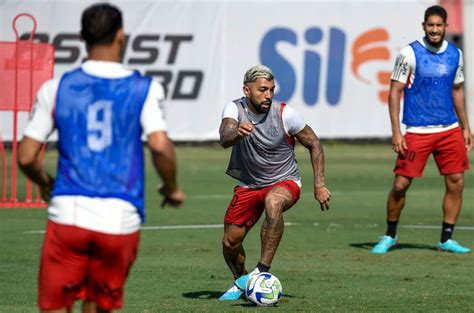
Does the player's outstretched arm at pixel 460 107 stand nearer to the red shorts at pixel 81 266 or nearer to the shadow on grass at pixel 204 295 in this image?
the shadow on grass at pixel 204 295

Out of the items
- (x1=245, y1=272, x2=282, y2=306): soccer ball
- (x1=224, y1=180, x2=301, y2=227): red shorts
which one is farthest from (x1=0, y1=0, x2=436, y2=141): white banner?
(x1=245, y1=272, x2=282, y2=306): soccer ball

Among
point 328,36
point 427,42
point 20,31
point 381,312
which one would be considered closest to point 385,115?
point 328,36

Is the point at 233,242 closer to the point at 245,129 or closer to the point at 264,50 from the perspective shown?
the point at 245,129

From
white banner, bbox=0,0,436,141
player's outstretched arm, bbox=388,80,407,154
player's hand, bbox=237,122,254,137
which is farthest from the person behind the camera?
white banner, bbox=0,0,436,141

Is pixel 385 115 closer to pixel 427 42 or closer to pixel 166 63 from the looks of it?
pixel 166 63

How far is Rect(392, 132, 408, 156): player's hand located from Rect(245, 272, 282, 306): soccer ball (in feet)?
12.4

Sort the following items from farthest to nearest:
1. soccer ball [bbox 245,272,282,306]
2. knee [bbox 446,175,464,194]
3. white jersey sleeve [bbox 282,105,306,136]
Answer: knee [bbox 446,175,464,194] → white jersey sleeve [bbox 282,105,306,136] → soccer ball [bbox 245,272,282,306]

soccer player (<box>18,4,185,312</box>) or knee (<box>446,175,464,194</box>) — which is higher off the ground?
soccer player (<box>18,4,185,312</box>)

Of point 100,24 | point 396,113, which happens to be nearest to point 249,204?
point 396,113

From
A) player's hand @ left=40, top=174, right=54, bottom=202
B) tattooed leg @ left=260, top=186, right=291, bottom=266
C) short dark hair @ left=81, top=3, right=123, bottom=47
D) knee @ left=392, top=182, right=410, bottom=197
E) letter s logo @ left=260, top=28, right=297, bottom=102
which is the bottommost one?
letter s logo @ left=260, top=28, right=297, bottom=102

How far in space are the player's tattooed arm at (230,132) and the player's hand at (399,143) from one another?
3438 mm

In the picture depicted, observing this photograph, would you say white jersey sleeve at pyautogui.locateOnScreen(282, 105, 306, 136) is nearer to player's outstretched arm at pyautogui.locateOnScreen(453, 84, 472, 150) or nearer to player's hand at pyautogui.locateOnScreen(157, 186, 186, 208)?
player's outstretched arm at pyautogui.locateOnScreen(453, 84, 472, 150)

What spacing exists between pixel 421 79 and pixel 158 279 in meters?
3.89

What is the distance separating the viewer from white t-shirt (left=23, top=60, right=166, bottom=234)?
6.49 m
